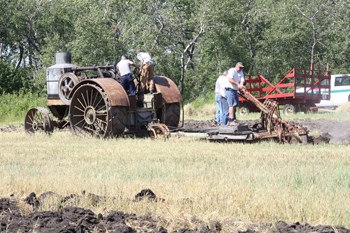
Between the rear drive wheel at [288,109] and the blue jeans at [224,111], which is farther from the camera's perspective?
the rear drive wheel at [288,109]

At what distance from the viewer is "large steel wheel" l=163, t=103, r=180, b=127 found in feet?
55.7

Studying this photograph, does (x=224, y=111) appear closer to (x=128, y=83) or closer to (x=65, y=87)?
(x=128, y=83)

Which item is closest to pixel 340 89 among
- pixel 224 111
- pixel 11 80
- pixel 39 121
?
pixel 11 80

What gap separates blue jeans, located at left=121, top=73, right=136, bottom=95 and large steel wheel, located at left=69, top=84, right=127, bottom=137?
0.55 meters

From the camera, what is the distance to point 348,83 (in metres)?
36.0

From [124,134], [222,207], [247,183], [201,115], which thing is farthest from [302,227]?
[201,115]

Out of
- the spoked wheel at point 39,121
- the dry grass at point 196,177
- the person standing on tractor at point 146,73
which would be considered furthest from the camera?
the spoked wheel at point 39,121

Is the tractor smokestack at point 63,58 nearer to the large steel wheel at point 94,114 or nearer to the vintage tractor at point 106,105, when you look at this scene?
the vintage tractor at point 106,105

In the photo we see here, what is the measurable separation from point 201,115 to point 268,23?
16.9m

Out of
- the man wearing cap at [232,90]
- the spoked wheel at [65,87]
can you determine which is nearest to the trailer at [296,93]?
the man wearing cap at [232,90]

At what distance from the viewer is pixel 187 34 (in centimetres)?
4447

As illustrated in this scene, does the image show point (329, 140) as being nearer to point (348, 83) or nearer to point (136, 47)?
point (348, 83)

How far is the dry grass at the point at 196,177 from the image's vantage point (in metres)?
6.77

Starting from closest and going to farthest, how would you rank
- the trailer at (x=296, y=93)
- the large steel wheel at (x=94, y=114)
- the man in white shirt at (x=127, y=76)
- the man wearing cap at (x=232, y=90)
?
the large steel wheel at (x=94, y=114) → the man wearing cap at (x=232, y=90) → the man in white shirt at (x=127, y=76) → the trailer at (x=296, y=93)
